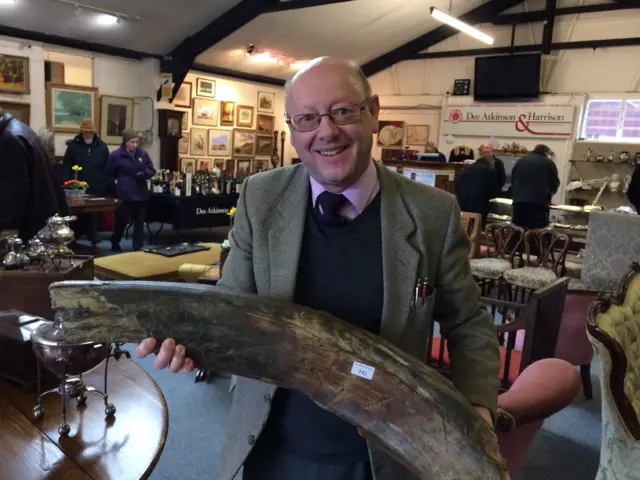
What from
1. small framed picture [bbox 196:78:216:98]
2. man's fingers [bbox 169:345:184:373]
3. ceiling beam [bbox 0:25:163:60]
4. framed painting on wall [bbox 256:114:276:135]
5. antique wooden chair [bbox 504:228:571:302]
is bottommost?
antique wooden chair [bbox 504:228:571:302]

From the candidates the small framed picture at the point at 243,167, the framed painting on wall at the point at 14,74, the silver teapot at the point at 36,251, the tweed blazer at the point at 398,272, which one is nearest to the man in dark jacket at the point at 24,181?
the silver teapot at the point at 36,251

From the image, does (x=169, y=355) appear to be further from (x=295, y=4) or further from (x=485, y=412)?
(x=295, y=4)

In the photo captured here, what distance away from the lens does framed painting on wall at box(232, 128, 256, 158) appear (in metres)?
10.3

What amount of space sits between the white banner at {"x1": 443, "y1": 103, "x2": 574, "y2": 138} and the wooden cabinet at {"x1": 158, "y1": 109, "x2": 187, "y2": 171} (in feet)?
17.8

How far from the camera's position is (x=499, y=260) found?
16.0 feet

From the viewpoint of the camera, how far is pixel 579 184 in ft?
28.8

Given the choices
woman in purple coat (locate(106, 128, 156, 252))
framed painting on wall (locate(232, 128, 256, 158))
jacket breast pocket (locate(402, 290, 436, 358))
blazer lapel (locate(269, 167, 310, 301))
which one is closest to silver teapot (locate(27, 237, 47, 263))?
blazer lapel (locate(269, 167, 310, 301))

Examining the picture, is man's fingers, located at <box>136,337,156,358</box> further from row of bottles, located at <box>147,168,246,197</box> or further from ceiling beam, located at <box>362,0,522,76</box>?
ceiling beam, located at <box>362,0,522,76</box>

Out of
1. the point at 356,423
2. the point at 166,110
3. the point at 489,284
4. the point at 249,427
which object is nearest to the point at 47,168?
the point at 249,427

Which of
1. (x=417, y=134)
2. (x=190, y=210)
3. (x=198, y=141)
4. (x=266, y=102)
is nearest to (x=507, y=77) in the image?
(x=417, y=134)

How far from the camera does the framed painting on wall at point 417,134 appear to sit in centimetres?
1116

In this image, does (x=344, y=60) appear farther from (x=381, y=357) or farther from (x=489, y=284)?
(x=489, y=284)

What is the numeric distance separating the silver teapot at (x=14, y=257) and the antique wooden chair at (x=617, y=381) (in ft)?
7.71

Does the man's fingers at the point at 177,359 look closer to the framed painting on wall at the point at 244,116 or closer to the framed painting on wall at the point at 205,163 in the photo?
the framed painting on wall at the point at 205,163
